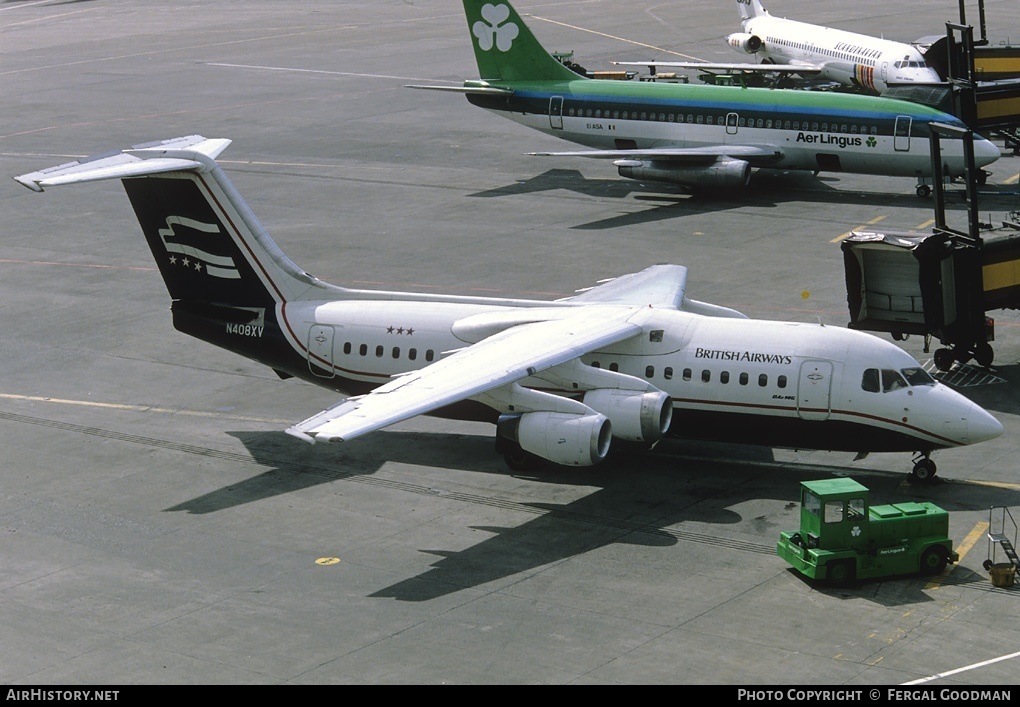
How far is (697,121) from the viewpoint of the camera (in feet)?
207

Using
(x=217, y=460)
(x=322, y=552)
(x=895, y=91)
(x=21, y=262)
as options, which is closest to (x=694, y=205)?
(x=895, y=91)

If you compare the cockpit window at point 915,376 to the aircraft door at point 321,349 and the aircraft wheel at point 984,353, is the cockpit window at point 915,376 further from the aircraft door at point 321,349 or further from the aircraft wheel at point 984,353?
the aircraft door at point 321,349

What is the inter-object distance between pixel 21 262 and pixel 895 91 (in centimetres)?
3677

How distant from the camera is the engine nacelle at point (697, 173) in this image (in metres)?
61.4

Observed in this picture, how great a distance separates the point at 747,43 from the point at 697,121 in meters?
29.1

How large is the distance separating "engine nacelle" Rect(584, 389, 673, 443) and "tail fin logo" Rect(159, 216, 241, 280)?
11.0m

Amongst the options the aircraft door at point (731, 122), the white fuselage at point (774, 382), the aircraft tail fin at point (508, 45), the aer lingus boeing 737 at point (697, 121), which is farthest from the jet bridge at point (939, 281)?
the aircraft tail fin at point (508, 45)

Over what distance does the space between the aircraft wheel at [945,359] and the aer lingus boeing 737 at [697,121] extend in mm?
19348

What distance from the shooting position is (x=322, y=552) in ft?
102

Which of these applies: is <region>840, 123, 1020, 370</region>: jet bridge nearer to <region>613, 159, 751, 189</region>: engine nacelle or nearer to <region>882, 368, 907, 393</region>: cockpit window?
<region>882, 368, 907, 393</region>: cockpit window

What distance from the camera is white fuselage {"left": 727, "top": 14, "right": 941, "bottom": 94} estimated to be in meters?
74.3

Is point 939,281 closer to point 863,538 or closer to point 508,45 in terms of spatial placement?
point 863,538

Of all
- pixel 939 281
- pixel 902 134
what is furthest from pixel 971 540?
pixel 902 134

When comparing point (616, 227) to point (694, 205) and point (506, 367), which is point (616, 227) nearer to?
point (694, 205)
